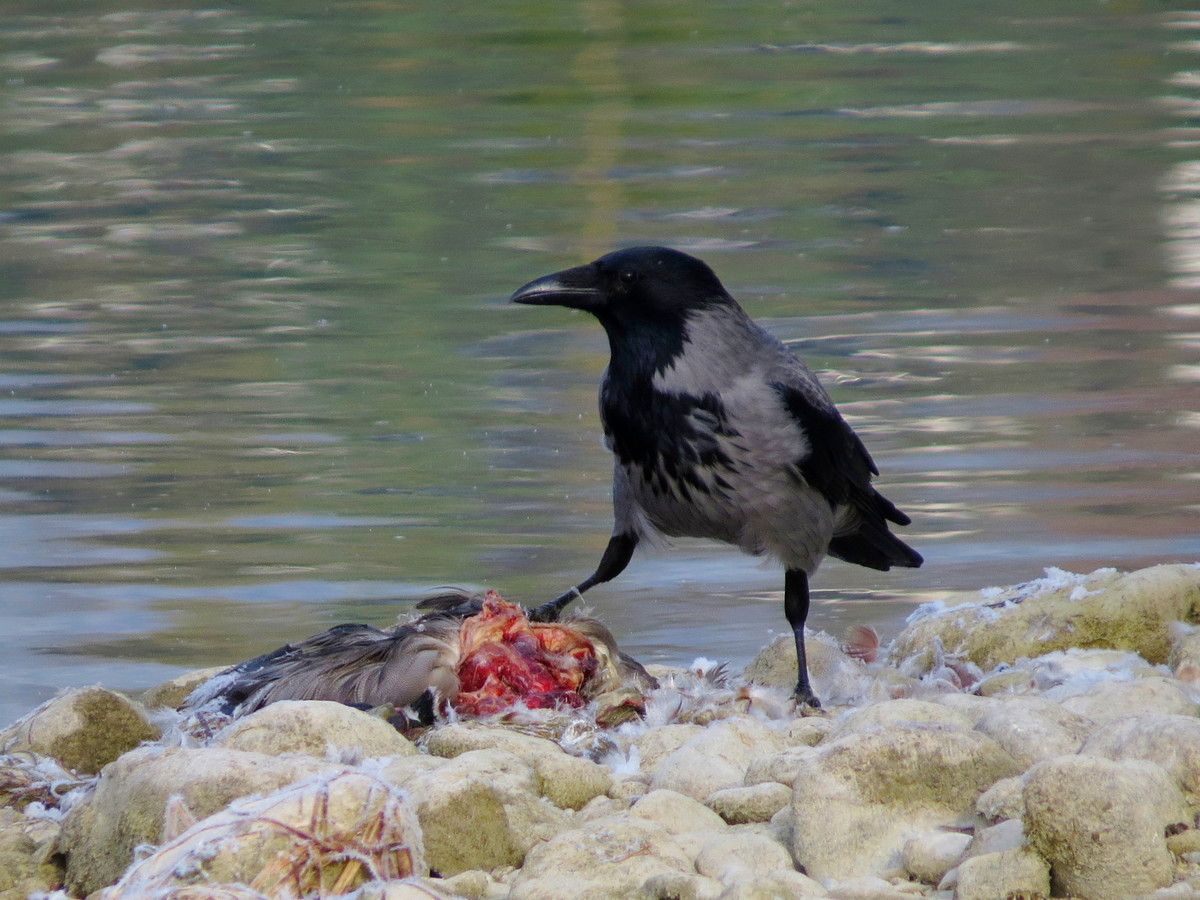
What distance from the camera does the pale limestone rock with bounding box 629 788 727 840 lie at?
419 cm

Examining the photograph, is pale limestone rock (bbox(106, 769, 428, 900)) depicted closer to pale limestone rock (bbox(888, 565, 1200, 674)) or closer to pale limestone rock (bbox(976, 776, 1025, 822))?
pale limestone rock (bbox(976, 776, 1025, 822))

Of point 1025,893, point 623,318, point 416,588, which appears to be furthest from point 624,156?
point 1025,893

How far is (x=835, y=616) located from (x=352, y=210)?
10137mm

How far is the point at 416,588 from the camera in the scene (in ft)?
26.8

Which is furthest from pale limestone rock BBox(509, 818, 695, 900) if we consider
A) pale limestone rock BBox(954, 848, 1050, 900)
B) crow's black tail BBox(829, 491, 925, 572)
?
crow's black tail BBox(829, 491, 925, 572)

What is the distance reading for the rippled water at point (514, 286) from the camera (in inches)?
335

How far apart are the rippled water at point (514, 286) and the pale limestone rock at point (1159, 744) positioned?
2.80 meters

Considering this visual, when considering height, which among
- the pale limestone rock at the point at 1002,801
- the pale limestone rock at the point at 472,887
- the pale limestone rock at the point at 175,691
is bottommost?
the pale limestone rock at the point at 175,691

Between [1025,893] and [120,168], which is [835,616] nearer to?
[1025,893]

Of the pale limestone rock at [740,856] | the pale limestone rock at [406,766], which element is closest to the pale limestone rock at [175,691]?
the pale limestone rock at [406,766]

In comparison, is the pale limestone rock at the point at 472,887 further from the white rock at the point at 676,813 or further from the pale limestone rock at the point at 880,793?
the pale limestone rock at the point at 880,793

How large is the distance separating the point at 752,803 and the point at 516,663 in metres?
1.46

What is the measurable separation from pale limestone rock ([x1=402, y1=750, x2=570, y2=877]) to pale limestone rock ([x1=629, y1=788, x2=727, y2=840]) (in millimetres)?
201

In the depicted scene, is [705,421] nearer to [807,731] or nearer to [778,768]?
[807,731]
